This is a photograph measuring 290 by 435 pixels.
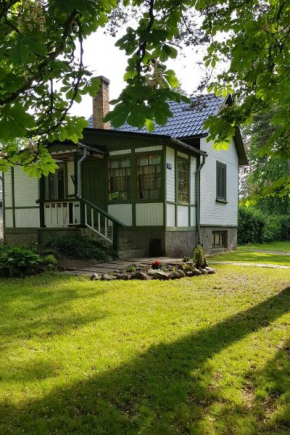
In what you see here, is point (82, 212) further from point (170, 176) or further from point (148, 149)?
Result: point (170, 176)

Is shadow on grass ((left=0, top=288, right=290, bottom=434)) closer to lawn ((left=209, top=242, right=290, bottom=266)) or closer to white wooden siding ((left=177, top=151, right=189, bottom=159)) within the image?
lawn ((left=209, top=242, right=290, bottom=266))

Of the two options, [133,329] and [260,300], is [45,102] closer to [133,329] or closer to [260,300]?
[133,329]

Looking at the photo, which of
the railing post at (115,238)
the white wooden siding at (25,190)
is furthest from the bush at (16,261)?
the white wooden siding at (25,190)

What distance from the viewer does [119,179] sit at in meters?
12.0

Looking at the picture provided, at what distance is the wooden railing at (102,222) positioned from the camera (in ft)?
34.4

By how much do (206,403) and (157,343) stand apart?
1.12m

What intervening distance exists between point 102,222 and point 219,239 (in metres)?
5.76

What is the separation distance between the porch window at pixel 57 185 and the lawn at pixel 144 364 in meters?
8.30

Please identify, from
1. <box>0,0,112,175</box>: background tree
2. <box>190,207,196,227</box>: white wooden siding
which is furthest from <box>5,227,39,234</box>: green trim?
<box>0,0,112,175</box>: background tree

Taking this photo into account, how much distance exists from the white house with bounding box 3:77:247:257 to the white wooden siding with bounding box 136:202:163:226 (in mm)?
33

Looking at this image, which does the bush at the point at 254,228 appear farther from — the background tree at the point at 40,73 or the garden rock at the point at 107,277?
the background tree at the point at 40,73

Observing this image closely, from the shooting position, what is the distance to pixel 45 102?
344cm

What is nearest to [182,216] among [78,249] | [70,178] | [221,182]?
[221,182]

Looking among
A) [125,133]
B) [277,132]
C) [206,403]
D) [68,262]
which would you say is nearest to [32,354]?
[206,403]
